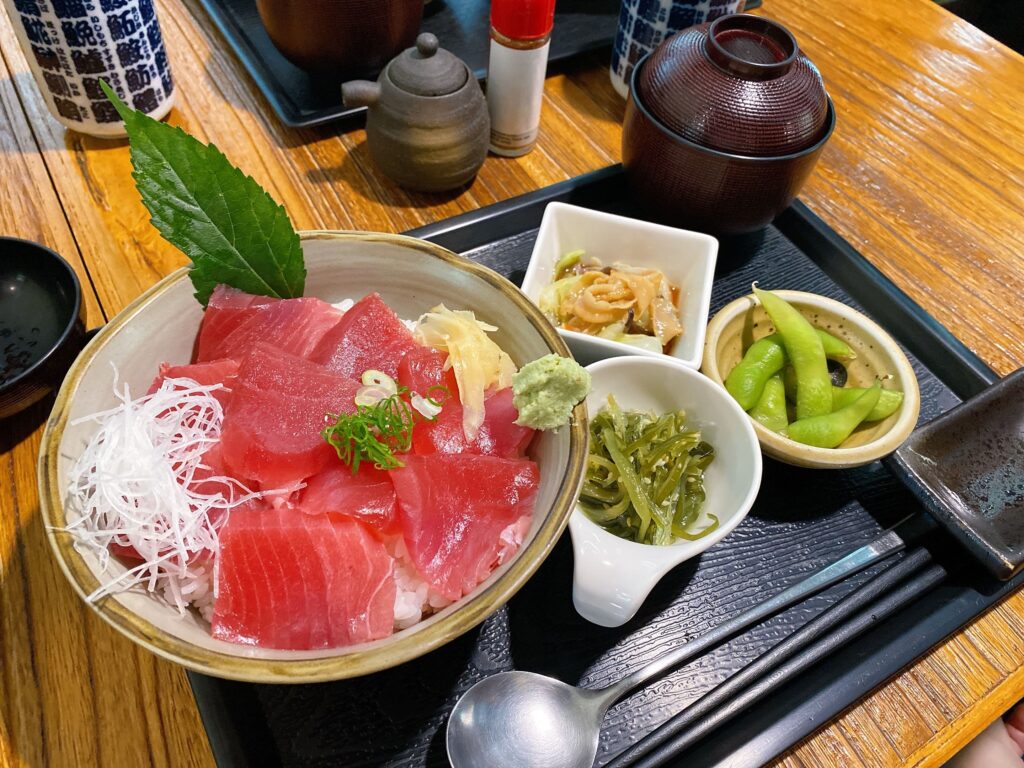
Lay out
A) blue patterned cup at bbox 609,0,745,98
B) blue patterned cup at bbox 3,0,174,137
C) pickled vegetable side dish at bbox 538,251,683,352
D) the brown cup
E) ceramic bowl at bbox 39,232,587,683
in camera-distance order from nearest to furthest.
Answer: ceramic bowl at bbox 39,232,587,683
pickled vegetable side dish at bbox 538,251,683,352
blue patterned cup at bbox 3,0,174,137
the brown cup
blue patterned cup at bbox 609,0,745,98

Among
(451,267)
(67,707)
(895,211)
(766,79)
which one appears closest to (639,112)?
(766,79)

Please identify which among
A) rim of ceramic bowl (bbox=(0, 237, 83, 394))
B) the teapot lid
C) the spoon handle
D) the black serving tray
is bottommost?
the black serving tray

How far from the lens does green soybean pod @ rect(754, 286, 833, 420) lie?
1.42m

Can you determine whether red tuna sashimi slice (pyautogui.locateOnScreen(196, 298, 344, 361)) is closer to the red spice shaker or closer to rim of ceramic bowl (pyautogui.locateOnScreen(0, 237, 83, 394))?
rim of ceramic bowl (pyautogui.locateOnScreen(0, 237, 83, 394))

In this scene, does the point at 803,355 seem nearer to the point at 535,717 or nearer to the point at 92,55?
the point at 535,717

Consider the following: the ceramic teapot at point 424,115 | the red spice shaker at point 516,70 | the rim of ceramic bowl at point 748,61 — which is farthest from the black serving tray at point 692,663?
the red spice shaker at point 516,70

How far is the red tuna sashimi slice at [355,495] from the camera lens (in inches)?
39.4

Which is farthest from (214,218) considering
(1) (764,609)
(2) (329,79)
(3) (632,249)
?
(1) (764,609)

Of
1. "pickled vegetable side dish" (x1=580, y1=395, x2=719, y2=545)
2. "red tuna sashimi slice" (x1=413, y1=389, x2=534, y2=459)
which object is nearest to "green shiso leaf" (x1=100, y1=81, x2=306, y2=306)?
→ "red tuna sashimi slice" (x1=413, y1=389, x2=534, y2=459)

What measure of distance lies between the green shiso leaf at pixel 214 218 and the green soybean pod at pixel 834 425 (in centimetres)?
102

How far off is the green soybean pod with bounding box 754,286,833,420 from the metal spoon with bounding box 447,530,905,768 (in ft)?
1.76

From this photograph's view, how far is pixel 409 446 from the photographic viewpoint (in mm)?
1065

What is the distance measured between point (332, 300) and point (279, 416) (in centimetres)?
37

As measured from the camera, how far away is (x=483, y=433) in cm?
111
